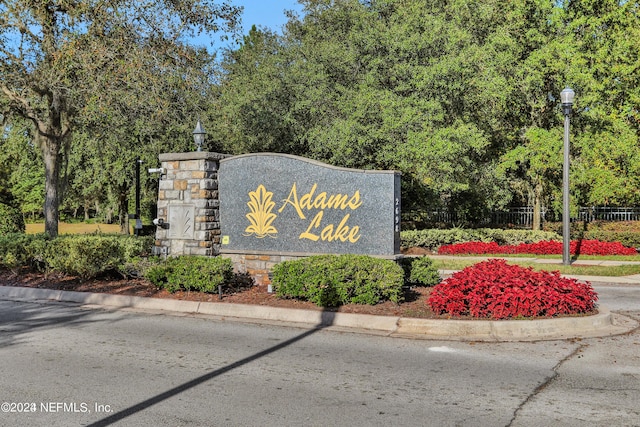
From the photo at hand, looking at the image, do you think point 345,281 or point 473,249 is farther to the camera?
point 473,249

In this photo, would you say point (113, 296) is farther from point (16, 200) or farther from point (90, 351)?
point (16, 200)

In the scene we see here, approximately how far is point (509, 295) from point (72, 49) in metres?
13.5

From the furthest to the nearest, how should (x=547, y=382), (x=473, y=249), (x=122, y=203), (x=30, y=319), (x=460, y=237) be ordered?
(x=122, y=203)
(x=460, y=237)
(x=473, y=249)
(x=30, y=319)
(x=547, y=382)

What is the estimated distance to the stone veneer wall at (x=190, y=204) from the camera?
43.9 feet

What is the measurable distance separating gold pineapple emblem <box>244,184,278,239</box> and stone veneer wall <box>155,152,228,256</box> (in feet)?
3.11

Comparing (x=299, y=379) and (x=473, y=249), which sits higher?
(x=473, y=249)

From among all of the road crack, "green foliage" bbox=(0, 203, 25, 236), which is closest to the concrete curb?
the road crack

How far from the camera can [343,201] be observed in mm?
11961

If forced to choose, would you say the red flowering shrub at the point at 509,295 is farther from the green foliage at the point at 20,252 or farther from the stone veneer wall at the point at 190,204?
the green foliage at the point at 20,252

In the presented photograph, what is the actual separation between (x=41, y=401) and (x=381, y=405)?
3.42 meters

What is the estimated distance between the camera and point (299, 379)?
6.61 meters

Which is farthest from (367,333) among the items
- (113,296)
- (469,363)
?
(113,296)

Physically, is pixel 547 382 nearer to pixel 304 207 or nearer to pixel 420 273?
pixel 420 273

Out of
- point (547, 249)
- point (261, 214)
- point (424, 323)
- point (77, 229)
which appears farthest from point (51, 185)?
point (77, 229)
